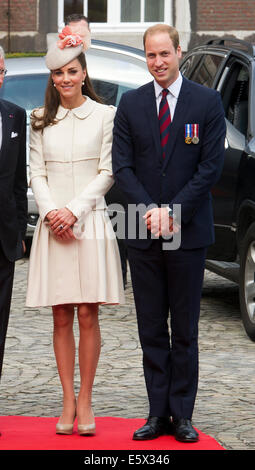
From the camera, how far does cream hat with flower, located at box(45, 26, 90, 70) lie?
19.4 ft

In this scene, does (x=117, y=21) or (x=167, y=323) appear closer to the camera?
(x=167, y=323)

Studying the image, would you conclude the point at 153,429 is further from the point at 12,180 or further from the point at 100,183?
the point at 12,180

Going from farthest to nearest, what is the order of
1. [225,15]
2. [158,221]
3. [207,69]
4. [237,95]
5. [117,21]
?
[117,21] → [225,15] → [207,69] → [237,95] → [158,221]

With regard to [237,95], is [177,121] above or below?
above

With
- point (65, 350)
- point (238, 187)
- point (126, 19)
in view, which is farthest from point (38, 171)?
point (126, 19)

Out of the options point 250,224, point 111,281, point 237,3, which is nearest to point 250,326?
point 250,224

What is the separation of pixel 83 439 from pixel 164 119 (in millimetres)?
1704

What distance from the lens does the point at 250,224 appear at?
8812 millimetres

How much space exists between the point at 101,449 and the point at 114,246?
1082 mm

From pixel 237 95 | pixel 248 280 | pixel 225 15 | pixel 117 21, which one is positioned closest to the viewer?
pixel 248 280

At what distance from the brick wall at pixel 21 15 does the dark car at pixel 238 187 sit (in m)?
16.8

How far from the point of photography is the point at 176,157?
5.81 metres

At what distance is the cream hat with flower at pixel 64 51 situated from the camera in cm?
592

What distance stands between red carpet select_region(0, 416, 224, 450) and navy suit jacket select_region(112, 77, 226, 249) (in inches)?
39.4
